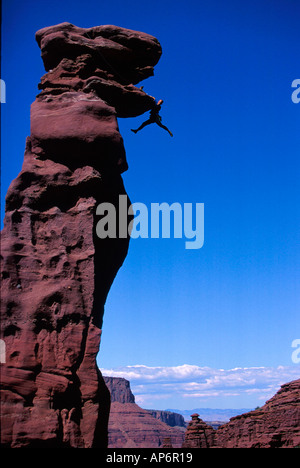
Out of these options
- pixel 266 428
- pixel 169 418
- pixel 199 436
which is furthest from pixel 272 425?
pixel 169 418

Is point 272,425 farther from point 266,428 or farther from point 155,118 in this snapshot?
point 155,118

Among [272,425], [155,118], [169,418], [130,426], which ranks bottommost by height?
[130,426]

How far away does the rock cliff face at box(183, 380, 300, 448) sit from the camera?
5706cm

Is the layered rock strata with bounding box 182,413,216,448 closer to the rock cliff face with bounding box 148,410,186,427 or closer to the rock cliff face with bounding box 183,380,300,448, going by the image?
the rock cliff face with bounding box 183,380,300,448

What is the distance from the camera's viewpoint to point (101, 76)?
2036cm

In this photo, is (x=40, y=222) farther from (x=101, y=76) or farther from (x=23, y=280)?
(x=101, y=76)

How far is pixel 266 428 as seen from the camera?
2437 inches

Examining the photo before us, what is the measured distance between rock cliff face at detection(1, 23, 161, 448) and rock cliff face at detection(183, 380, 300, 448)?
46115mm

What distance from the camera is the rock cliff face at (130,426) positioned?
5837 inches

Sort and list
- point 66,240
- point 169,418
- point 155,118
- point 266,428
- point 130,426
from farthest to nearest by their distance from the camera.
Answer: point 169,418 < point 130,426 < point 266,428 < point 155,118 < point 66,240

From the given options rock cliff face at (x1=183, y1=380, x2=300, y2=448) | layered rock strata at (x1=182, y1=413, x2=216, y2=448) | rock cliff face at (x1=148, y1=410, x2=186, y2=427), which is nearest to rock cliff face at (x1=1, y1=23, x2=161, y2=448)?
rock cliff face at (x1=183, y1=380, x2=300, y2=448)

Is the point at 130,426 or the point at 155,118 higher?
the point at 155,118

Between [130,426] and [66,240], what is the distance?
5989 inches

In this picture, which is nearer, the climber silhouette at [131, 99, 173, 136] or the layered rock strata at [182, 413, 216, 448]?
the climber silhouette at [131, 99, 173, 136]
